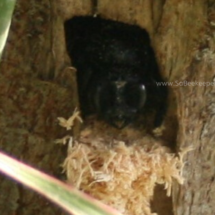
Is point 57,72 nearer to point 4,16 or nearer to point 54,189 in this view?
point 4,16

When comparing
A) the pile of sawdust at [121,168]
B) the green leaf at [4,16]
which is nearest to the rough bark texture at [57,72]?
the pile of sawdust at [121,168]

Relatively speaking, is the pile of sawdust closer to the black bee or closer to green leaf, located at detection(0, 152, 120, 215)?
the black bee

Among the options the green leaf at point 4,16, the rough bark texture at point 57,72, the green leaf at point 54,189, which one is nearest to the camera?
the green leaf at point 54,189

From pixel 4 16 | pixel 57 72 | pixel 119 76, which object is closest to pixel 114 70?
pixel 119 76

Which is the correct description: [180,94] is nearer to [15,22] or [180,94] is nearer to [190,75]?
[190,75]

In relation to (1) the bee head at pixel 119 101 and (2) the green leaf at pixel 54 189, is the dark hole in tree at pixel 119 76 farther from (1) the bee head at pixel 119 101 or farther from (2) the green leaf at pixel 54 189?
(2) the green leaf at pixel 54 189
